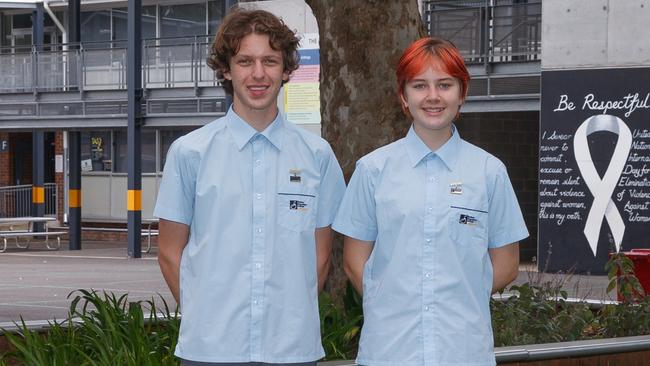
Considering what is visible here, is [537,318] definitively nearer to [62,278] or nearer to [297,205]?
[297,205]

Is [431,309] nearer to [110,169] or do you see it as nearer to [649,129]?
[649,129]

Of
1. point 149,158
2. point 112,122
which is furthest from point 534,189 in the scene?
point 149,158

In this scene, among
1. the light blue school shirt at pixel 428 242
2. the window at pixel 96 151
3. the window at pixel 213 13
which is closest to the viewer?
the light blue school shirt at pixel 428 242

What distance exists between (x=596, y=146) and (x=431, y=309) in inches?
649

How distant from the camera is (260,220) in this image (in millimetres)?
4301

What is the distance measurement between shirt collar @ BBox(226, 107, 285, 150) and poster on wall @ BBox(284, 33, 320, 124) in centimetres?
1907

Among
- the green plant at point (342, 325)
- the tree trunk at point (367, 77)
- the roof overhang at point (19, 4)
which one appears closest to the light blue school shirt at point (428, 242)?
the green plant at point (342, 325)

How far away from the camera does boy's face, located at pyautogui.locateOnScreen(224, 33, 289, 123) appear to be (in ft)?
14.3

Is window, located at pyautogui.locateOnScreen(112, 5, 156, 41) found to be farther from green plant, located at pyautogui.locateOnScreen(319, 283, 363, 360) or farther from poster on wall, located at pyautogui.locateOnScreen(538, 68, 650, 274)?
green plant, located at pyautogui.locateOnScreen(319, 283, 363, 360)

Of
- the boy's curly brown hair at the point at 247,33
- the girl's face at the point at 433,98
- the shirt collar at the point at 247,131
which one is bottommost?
the shirt collar at the point at 247,131

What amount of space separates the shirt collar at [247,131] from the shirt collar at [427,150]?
41cm

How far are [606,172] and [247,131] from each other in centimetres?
1635

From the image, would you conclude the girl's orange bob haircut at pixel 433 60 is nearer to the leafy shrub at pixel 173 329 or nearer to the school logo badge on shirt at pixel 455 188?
the school logo badge on shirt at pixel 455 188

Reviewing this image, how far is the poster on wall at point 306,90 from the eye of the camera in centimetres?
2364
